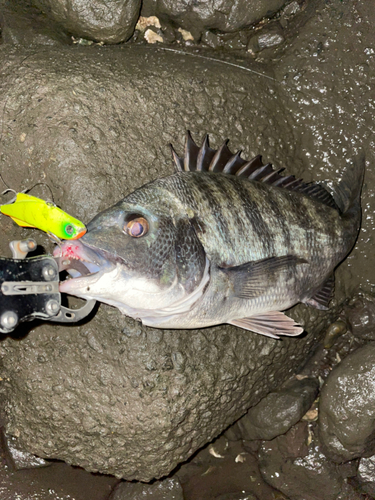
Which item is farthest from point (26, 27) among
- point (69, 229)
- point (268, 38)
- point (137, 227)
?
point (137, 227)

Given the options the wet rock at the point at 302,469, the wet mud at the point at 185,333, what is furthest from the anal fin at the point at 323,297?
the wet rock at the point at 302,469

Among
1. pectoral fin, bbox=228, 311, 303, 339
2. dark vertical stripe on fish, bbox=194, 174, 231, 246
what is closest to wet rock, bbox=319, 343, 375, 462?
pectoral fin, bbox=228, 311, 303, 339

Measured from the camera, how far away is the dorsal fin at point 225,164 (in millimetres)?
3729

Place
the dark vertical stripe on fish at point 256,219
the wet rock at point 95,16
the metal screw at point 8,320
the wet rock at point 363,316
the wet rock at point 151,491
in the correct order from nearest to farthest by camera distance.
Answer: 1. the metal screw at point 8,320
2. the dark vertical stripe on fish at point 256,219
3. the wet rock at point 95,16
4. the wet rock at point 151,491
5. the wet rock at point 363,316

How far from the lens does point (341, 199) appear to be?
15.3ft

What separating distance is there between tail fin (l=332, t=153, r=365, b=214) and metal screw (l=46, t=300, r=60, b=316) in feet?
9.92

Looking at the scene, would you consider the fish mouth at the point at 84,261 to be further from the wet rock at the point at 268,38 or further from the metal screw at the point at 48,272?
the wet rock at the point at 268,38

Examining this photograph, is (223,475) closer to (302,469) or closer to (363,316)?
(302,469)

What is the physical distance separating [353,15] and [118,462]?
5.39 meters

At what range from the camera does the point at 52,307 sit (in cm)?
309

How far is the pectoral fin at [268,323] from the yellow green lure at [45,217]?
1.66 metres

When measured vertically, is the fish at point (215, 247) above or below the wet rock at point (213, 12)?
below

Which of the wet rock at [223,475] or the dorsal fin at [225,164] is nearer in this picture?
the dorsal fin at [225,164]

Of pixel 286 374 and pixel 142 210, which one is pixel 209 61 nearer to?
pixel 142 210
